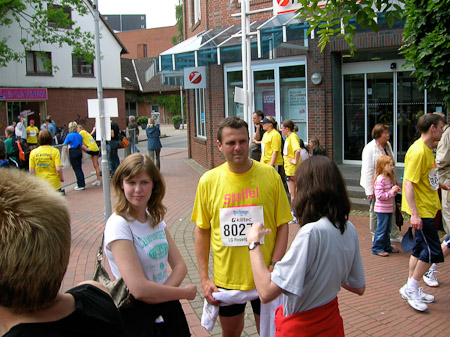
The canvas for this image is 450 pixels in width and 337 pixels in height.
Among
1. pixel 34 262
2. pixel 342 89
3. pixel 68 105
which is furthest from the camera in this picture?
pixel 68 105

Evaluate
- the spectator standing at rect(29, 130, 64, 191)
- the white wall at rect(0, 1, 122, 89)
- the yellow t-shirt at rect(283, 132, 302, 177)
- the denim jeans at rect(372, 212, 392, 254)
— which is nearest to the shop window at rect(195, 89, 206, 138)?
the yellow t-shirt at rect(283, 132, 302, 177)

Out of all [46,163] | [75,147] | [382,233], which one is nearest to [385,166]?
[382,233]

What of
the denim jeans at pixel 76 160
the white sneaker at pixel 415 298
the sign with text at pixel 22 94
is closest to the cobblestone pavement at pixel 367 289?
the white sneaker at pixel 415 298

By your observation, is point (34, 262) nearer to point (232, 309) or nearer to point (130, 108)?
point (232, 309)

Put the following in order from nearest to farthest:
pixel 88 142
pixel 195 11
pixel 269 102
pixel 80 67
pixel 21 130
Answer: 1. pixel 88 142
2. pixel 269 102
3. pixel 195 11
4. pixel 21 130
5. pixel 80 67

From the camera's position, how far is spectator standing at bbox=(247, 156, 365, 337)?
2.27m

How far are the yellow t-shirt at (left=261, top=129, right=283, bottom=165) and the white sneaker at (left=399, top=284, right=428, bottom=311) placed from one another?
4470mm

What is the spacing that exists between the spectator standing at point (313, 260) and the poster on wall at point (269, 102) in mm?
11708

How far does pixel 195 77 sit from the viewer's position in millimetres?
15031

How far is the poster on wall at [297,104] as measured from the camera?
13170 millimetres

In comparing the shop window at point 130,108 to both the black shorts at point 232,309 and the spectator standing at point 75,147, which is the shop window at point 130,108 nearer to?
the spectator standing at point 75,147

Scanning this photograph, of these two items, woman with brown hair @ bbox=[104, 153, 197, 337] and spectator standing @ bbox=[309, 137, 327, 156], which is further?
spectator standing @ bbox=[309, 137, 327, 156]

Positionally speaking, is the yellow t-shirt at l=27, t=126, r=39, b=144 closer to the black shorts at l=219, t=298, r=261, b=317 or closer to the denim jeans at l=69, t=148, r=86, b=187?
the denim jeans at l=69, t=148, r=86, b=187

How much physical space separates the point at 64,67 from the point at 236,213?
3243 centimetres
